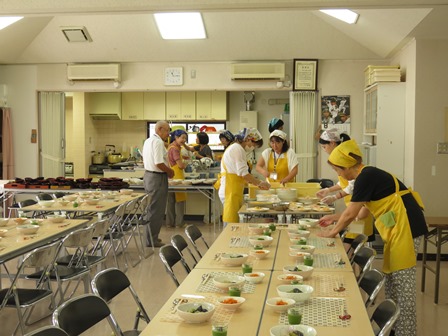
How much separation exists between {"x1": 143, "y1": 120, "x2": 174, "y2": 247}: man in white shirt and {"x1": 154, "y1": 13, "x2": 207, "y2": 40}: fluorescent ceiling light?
7.00ft

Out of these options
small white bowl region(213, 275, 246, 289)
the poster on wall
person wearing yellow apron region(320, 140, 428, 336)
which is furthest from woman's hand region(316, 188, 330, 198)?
the poster on wall

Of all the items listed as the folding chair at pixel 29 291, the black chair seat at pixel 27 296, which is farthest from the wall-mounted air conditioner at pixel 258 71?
the black chair seat at pixel 27 296

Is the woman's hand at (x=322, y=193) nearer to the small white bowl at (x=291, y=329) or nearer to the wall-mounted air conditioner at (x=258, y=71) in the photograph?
the wall-mounted air conditioner at (x=258, y=71)

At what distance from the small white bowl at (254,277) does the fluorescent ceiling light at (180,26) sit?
651 cm

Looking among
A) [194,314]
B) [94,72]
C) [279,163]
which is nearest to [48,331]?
[194,314]

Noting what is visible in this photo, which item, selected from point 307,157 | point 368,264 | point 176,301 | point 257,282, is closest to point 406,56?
point 307,157

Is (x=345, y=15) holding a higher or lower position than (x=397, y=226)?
higher

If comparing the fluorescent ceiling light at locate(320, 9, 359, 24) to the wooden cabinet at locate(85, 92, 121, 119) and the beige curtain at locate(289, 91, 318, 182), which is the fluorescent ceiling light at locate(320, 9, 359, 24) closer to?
the beige curtain at locate(289, 91, 318, 182)

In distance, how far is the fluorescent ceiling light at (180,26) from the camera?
363 inches

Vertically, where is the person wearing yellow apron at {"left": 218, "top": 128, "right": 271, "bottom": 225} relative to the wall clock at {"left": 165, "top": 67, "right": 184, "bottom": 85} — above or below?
below

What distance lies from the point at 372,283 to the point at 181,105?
926 cm

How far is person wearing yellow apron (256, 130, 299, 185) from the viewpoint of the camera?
7.20 metres

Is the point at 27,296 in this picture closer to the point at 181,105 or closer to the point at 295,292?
the point at 295,292

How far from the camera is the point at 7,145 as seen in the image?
35.2 ft
